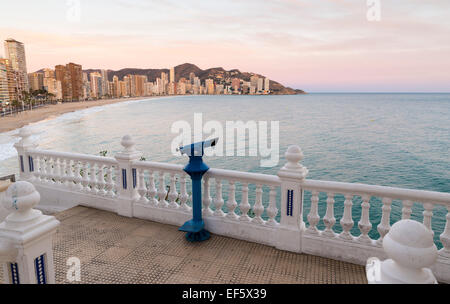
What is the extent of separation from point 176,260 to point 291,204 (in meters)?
1.86

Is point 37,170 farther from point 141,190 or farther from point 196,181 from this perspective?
point 196,181

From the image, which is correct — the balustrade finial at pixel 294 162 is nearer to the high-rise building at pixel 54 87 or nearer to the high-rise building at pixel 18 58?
the high-rise building at pixel 18 58

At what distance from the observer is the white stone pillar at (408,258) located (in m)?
1.46

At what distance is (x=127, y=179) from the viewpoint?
606cm

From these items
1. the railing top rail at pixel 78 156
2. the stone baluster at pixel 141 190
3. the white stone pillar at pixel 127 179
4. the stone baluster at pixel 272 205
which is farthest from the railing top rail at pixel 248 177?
the railing top rail at pixel 78 156

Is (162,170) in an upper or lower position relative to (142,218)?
upper

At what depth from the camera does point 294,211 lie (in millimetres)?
4684

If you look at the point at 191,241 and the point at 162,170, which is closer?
the point at 191,241

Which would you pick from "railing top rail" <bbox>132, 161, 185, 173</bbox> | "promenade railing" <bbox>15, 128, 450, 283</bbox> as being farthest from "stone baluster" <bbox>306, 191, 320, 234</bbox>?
"railing top rail" <bbox>132, 161, 185, 173</bbox>

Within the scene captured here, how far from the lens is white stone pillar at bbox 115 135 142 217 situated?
235 inches

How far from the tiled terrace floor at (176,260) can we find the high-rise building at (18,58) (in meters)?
171
